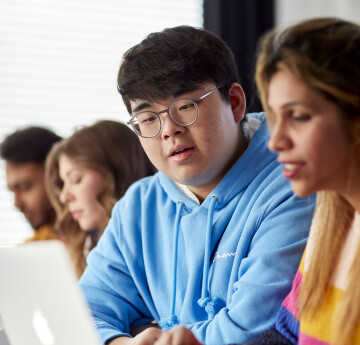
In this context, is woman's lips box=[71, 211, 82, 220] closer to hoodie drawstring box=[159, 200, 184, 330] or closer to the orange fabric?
the orange fabric

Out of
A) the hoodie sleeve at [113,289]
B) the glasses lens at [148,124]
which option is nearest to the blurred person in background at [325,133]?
the glasses lens at [148,124]

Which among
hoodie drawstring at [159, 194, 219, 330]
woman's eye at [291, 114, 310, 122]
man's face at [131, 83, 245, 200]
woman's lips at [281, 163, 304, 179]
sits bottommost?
hoodie drawstring at [159, 194, 219, 330]

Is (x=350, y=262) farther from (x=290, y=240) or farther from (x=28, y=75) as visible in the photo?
(x=28, y=75)

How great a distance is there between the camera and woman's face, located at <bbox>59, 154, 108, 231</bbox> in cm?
241

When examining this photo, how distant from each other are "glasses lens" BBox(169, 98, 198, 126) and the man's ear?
16cm

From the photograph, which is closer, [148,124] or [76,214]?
[148,124]

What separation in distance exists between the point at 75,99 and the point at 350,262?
275 cm

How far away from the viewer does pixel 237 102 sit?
5.24 feet

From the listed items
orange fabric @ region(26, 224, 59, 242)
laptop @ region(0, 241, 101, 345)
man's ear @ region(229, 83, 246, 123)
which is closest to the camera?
laptop @ region(0, 241, 101, 345)

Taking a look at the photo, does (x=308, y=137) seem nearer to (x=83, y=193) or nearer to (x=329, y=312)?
(x=329, y=312)

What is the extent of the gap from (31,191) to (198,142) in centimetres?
169

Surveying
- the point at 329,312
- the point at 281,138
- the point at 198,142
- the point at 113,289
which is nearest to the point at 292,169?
the point at 281,138

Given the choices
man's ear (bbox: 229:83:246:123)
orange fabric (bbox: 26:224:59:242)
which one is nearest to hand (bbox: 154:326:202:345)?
man's ear (bbox: 229:83:246:123)

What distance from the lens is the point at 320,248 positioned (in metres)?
1.10
